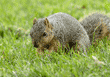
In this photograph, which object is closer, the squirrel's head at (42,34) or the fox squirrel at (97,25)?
the squirrel's head at (42,34)

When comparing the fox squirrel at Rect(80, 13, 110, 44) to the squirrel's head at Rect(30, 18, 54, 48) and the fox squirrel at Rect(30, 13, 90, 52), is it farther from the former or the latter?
the squirrel's head at Rect(30, 18, 54, 48)

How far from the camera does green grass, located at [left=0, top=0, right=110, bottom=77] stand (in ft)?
6.12

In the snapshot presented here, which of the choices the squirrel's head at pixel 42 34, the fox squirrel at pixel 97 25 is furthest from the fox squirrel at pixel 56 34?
the fox squirrel at pixel 97 25

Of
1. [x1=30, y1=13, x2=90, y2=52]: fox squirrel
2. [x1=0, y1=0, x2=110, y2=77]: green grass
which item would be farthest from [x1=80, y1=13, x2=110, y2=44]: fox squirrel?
[x1=30, y1=13, x2=90, y2=52]: fox squirrel

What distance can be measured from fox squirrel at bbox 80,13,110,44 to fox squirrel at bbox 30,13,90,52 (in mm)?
403

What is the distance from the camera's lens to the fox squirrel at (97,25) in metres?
3.28

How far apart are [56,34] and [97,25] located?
116 cm

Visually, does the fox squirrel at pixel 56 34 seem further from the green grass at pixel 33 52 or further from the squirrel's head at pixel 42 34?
the green grass at pixel 33 52

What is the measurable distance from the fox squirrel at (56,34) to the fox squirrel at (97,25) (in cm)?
40

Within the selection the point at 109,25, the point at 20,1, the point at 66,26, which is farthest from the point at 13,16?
the point at 109,25

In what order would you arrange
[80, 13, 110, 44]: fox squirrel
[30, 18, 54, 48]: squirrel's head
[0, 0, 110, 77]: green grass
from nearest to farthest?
[0, 0, 110, 77]: green grass, [30, 18, 54, 48]: squirrel's head, [80, 13, 110, 44]: fox squirrel

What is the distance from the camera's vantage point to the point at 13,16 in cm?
570

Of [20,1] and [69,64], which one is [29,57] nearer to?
[69,64]

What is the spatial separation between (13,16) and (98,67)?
468 centimetres
